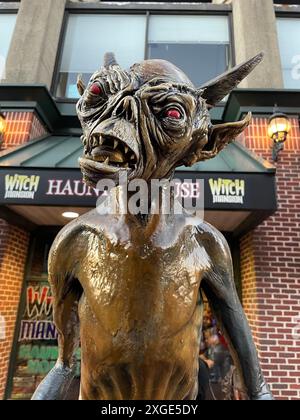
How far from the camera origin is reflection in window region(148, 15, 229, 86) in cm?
766

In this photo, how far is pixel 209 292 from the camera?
1.28m

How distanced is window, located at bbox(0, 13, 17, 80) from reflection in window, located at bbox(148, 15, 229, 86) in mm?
3467

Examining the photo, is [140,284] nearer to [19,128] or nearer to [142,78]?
[142,78]

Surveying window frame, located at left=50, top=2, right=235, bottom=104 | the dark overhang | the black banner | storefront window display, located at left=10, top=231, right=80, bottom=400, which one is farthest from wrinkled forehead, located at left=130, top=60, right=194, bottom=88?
window frame, located at left=50, top=2, right=235, bottom=104

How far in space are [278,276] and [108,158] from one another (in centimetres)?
518

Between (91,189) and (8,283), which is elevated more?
(91,189)

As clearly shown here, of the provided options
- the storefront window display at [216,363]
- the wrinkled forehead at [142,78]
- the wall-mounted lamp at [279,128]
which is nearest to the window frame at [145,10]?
the wall-mounted lamp at [279,128]

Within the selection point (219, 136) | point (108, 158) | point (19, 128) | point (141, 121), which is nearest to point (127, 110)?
point (141, 121)

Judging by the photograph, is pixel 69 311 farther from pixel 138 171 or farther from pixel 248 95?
pixel 248 95

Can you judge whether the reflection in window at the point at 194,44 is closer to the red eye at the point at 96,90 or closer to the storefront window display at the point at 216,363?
the storefront window display at the point at 216,363

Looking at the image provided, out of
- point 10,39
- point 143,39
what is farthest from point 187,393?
A: point 10,39

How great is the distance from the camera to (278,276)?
208 inches

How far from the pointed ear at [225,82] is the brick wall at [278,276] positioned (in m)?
4.66

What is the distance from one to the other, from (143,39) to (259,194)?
560 centimetres
